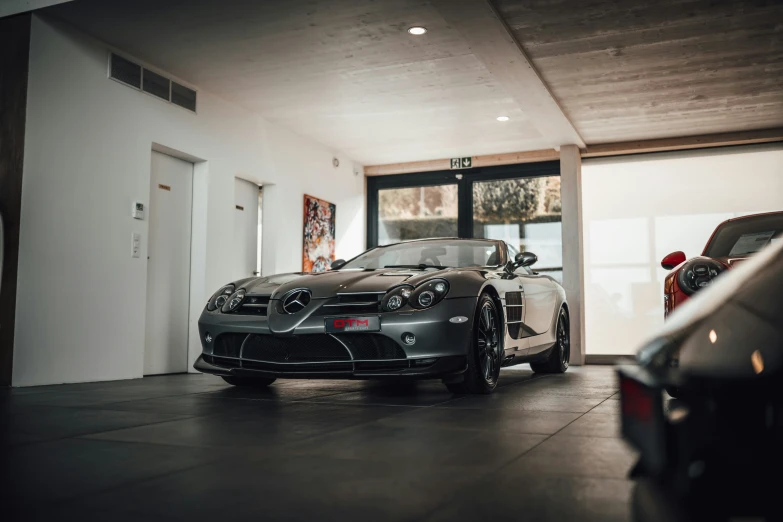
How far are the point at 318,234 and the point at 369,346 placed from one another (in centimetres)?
694

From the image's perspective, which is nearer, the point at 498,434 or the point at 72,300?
the point at 498,434

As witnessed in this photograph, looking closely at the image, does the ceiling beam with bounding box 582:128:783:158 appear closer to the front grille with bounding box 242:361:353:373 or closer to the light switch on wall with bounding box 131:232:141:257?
the light switch on wall with bounding box 131:232:141:257

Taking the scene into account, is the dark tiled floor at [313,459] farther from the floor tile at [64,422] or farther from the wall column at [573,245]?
the wall column at [573,245]

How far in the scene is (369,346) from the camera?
14.0ft

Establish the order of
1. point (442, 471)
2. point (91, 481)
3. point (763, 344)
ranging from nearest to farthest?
point (763, 344) < point (91, 481) < point (442, 471)

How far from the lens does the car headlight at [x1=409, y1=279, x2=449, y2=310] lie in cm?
432

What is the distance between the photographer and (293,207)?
33.8ft

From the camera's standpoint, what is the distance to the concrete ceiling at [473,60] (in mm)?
6000

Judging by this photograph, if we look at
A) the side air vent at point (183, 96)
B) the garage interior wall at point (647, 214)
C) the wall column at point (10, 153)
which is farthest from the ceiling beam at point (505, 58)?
the wall column at point (10, 153)

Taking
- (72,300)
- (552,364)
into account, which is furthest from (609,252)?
(72,300)

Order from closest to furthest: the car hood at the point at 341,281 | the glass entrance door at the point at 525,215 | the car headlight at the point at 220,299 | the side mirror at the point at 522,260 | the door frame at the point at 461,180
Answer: the car hood at the point at 341,281, the car headlight at the point at 220,299, the side mirror at the point at 522,260, the glass entrance door at the point at 525,215, the door frame at the point at 461,180

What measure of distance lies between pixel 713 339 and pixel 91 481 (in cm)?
177

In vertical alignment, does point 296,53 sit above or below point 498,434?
above

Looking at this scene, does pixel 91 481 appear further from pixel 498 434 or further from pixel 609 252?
pixel 609 252
